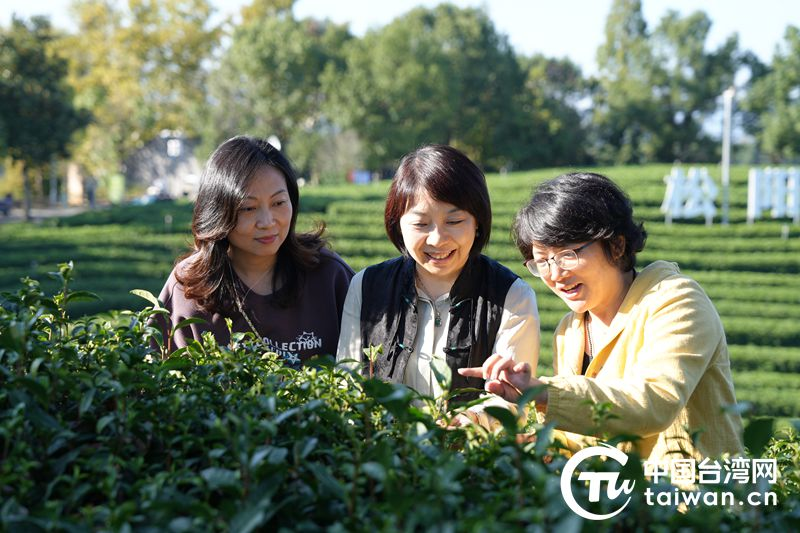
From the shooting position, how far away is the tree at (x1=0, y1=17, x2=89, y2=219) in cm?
1769

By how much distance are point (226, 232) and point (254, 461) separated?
1.39m

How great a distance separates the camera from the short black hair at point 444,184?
1.95 meters

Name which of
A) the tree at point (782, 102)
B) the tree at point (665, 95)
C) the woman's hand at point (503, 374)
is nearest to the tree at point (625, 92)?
the tree at point (665, 95)

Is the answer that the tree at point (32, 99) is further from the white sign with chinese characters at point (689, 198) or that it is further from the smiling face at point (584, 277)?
the smiling face at point (584, 277)

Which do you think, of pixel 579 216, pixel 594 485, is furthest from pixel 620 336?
pixel 594 485

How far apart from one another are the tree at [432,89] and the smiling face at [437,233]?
24.1 meters

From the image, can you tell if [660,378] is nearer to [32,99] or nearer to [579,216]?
[579,216]

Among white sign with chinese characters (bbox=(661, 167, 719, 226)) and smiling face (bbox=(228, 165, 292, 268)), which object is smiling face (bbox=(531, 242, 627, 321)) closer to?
smiling face (bbox=(228, 165, 292, 268))

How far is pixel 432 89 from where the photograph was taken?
26.2m

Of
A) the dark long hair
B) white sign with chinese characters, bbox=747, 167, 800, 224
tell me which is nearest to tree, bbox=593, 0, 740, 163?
white sign with chinese characters, bbox=747, 167, 800, 224

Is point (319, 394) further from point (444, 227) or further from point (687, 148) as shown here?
point (687, 148)

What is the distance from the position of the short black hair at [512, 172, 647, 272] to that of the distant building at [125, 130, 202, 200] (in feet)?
94.0

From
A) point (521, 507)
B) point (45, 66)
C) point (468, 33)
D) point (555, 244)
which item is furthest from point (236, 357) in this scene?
point (468, 33)

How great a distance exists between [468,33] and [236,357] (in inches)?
1208
